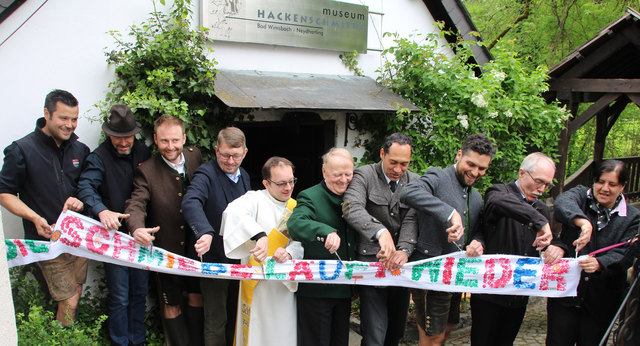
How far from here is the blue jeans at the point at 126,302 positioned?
3880 mm

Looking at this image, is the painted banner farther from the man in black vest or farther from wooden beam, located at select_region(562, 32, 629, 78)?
wooden beam, located at select_region(562, 32, 629, 78)

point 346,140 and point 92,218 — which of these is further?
point 346,140

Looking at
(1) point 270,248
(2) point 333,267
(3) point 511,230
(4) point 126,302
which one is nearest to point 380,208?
(2) point 333,267

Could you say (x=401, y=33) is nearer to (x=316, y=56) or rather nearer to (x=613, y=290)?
(x=316, y=56)

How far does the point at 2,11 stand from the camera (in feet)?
12.2

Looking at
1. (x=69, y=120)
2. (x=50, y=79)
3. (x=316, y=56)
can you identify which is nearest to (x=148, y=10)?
(x=50, y=79)

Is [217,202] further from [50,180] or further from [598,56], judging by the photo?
[598,56]

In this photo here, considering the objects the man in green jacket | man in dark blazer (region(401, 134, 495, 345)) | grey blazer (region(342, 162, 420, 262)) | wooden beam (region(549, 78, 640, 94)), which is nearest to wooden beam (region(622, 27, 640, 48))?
wooden beam (region(549, 78, 640, 94))

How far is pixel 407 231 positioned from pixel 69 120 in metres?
2.77

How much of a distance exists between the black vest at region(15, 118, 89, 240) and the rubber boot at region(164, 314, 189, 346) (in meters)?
1.32

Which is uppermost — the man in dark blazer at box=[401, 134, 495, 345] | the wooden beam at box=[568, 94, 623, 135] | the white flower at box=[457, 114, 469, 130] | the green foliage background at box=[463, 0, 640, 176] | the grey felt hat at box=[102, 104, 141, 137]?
the green foliage background at box=[463, 0, 640, 176]

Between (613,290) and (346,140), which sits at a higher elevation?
(346,140)

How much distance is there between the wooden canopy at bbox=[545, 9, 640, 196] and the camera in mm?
7051

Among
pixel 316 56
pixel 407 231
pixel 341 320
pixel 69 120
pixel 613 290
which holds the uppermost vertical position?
pixel 316 56
